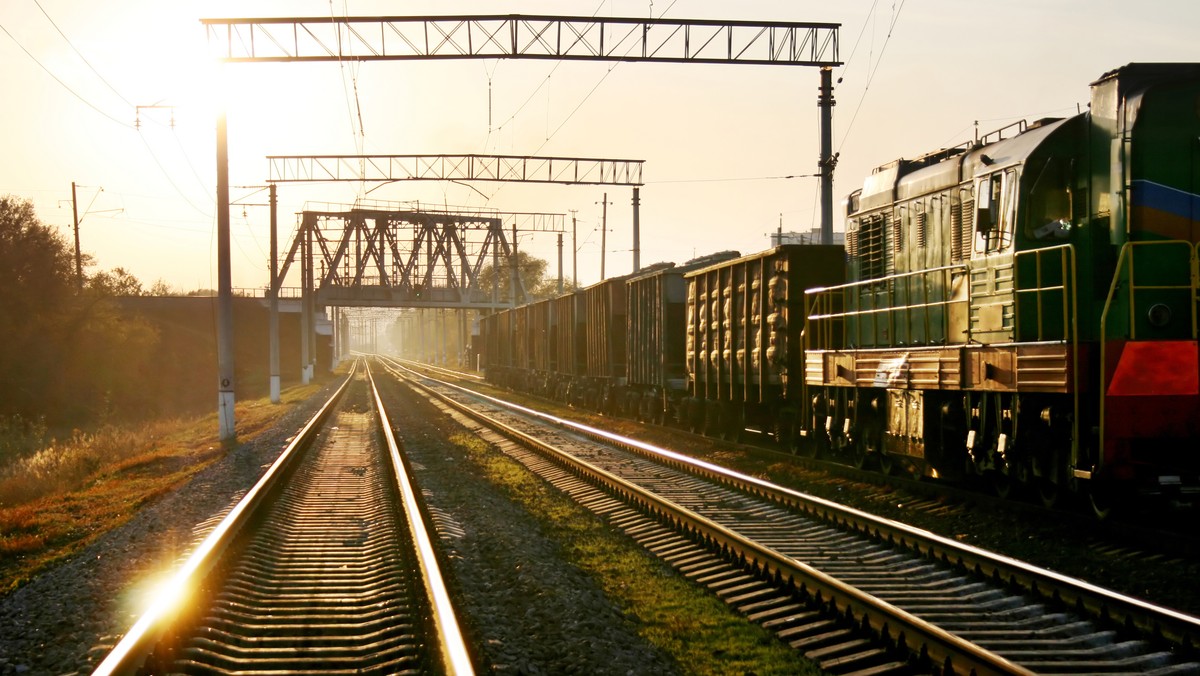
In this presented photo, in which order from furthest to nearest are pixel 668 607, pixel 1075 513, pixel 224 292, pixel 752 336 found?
pixel 224 292 < pixel 752 336 < pixel 1075 513 < pixel 668 607

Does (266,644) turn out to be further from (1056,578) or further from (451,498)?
(451,498)

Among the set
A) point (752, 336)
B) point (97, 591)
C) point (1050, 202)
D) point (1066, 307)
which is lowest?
point (97, 591)

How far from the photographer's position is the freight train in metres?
9.30

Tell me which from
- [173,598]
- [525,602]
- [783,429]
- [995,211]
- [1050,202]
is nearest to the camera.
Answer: [173,598]

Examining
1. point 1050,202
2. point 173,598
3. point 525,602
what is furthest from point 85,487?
point 1050,202

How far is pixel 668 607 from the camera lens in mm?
7750

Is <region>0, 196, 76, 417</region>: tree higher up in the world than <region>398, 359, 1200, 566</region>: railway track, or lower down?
higher up

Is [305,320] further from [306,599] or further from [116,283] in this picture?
[306,599]

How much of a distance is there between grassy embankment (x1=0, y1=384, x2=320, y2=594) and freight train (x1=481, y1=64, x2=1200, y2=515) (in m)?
9.43

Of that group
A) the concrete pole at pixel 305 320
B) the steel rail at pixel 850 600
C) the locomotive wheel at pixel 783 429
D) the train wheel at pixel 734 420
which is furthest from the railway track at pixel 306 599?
the concrete pole at pixel 305 320

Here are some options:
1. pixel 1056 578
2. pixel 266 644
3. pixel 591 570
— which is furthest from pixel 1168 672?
pixel 266 644

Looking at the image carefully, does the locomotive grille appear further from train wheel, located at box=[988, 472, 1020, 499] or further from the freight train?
train wheel, located at box=[988, 472, 1020, 499]

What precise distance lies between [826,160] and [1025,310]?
10468 millimetres

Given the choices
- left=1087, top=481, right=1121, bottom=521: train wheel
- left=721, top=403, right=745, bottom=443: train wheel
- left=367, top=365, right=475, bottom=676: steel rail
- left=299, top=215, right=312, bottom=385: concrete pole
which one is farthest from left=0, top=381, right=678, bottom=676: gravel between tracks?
left=299, top=215, right=312, bottom=385: concrete pole
